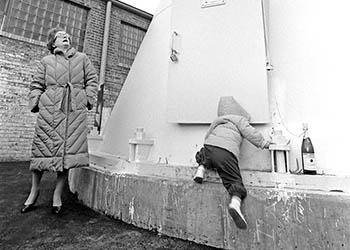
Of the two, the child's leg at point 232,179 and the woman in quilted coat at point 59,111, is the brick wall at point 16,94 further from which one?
the child's leg at point 232,179

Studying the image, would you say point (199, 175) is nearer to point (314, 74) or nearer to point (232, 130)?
point (232, 130)

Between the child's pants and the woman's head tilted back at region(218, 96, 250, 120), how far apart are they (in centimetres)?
34

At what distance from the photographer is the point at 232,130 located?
176 centimetres

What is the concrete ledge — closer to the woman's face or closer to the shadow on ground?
the shadow on ground

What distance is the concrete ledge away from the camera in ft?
4.69

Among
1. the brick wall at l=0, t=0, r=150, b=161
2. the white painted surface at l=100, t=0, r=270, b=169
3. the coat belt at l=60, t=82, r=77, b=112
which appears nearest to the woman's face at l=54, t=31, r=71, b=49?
the coat belt at l=60, t=82, r=77, b=112

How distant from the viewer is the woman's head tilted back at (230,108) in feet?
6.04

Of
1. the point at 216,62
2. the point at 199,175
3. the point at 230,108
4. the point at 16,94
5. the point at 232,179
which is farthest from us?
the point at 16,94

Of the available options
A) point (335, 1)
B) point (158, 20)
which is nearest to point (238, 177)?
point (335, 1)

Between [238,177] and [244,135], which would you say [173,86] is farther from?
[238,177]

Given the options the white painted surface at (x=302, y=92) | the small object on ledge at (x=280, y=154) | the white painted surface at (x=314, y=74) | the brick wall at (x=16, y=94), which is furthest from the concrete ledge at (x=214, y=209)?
the brick wall at (x=16, y=94)

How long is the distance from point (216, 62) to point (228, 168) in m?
1.03

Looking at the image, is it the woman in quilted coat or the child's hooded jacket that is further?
the woman in quilted coat

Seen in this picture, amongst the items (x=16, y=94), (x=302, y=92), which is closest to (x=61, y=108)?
(x=302, y=92)
